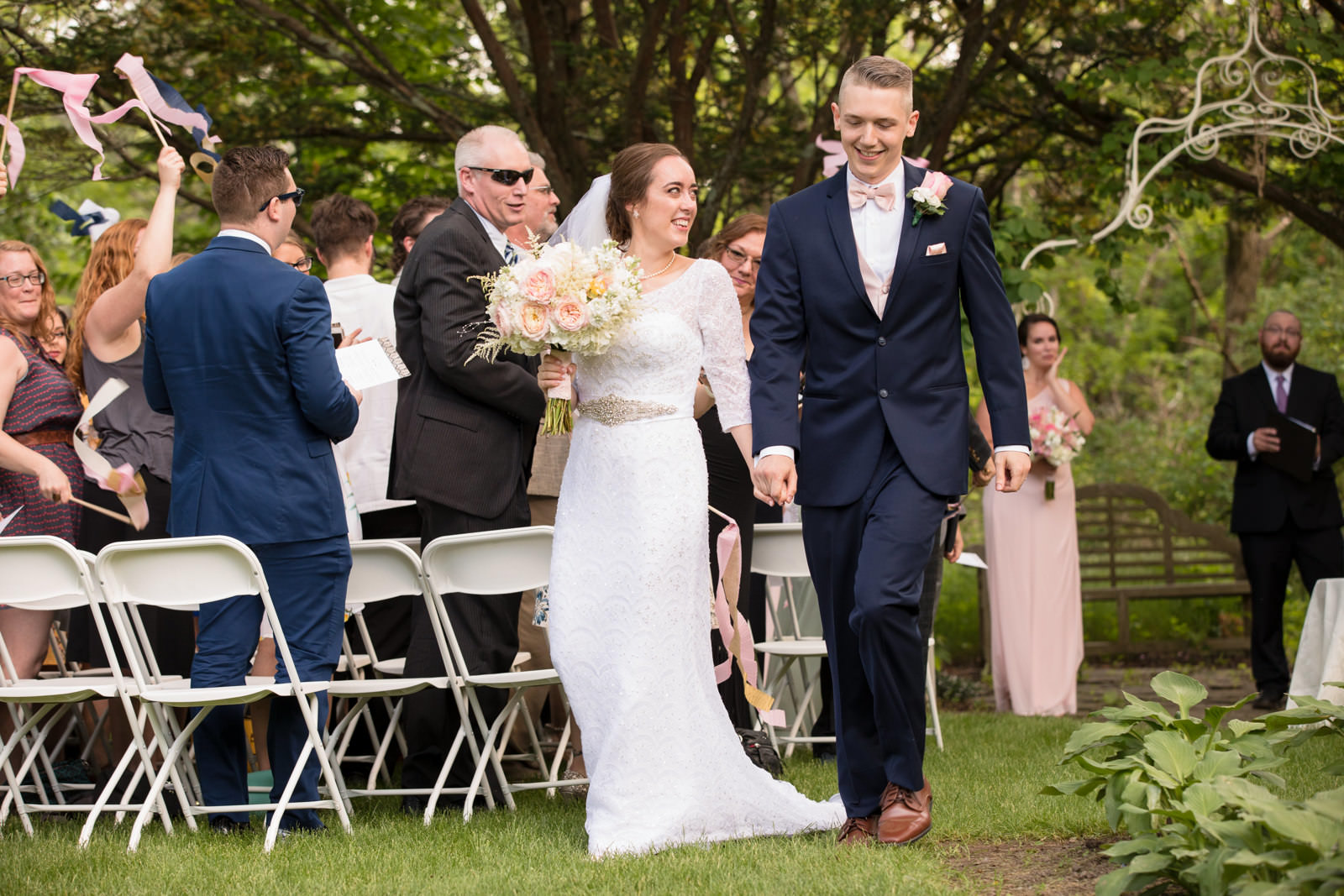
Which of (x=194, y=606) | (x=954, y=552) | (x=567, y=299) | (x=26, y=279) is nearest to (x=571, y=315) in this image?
(x=567, y=299)

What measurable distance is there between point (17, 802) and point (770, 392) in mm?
3036

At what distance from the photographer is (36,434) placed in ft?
19.9

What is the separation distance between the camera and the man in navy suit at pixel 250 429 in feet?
16.1

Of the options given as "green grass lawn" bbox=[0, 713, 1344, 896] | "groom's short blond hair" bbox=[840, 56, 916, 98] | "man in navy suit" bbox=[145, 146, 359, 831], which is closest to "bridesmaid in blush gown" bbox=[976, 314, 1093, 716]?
"green grass lawn" bbox=[0, 713, 1344, 896]

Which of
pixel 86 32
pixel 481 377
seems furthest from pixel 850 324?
pixel 86 32

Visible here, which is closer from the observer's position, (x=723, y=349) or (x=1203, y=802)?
(x=1203, y=802)

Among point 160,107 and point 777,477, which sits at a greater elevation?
point 160,107

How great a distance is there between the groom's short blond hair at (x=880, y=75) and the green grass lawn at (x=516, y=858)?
2247 millimetres

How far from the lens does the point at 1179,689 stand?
3969mm

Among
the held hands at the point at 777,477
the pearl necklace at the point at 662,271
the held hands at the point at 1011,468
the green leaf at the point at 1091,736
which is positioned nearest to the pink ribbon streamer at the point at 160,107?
the pearl necklace at the point at 662,271

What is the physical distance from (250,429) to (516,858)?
1710mm

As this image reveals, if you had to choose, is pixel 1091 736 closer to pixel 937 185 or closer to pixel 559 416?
pixel 937 185

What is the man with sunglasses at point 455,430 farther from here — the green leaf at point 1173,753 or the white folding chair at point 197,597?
the green leaf at point 1173,753

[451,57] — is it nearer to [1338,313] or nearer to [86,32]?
[86,32]
